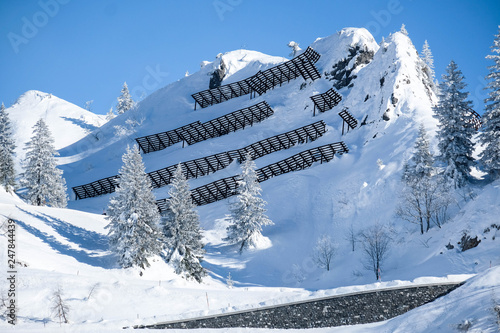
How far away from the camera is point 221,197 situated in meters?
60.6

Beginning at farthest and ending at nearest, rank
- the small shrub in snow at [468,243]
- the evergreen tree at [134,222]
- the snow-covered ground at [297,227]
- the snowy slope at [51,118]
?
the snowy slope at [51,118]
the evergreen tree at [134,222]
the small shrub in snow at [468,243]
the snow-covered ground at [297,227]

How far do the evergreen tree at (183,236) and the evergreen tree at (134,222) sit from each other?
1.22 meters

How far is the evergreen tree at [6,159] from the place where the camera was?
6244 cm

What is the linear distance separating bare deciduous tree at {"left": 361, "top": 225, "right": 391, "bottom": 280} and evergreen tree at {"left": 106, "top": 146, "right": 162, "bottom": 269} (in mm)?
17355

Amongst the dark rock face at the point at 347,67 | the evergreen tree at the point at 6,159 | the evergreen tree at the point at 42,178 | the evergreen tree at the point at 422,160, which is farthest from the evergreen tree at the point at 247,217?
the evergreen tree at the point at 6,159

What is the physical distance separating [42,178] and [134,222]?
22.9m

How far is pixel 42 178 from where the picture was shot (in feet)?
199

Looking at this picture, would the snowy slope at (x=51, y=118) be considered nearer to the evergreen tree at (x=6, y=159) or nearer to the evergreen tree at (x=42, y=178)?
the evergreen tree at (x=6, y=159)

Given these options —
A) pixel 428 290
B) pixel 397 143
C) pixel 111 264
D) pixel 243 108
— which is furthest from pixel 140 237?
pixel 243 108

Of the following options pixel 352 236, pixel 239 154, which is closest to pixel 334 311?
pixel 352 236

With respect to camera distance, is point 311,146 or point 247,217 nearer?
point 247,217

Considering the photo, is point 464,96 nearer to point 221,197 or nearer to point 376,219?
point 376,219

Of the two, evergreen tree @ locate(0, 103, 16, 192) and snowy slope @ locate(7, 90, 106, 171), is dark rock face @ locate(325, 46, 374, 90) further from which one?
snowy slope @ locate(7, 90, 106, 171)

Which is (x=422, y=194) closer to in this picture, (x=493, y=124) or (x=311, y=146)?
(x=493, y=124)
